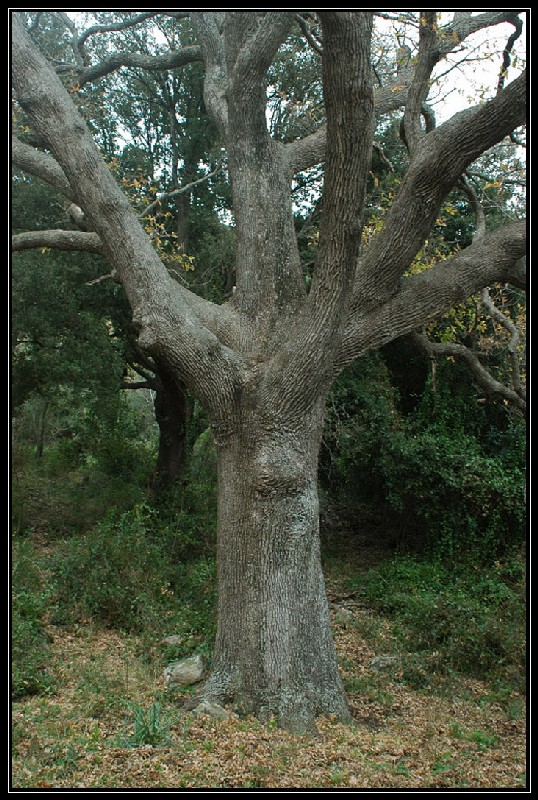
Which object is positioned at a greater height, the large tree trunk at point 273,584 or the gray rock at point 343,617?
the large tree trunk at point 273,584

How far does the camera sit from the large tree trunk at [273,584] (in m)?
4.96

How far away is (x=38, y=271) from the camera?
722cm

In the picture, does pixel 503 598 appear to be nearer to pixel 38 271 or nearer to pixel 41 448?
pixel 41 448

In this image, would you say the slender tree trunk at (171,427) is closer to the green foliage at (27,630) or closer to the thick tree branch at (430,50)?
the thick tree branch at (430,50)

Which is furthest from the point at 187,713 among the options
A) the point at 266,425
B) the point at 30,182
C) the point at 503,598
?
the point at 30,182

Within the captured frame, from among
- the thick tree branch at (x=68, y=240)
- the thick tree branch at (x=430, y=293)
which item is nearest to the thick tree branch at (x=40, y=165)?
the thick tree branch at (x=68, y=240)

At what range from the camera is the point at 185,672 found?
224 inches

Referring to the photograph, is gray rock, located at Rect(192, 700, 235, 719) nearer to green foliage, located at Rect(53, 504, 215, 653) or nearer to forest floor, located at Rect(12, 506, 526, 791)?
forest floor, located at Rect(12, 506, 526, 791)

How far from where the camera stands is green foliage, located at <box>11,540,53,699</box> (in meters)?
4.64

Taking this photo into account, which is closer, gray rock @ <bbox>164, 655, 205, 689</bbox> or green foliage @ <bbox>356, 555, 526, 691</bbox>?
gray rock @ <bbox>164, 655, 205, 689</bbox>

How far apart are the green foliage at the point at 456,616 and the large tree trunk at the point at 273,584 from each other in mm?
1513

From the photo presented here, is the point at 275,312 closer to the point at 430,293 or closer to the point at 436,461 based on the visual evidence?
the point at 430,293

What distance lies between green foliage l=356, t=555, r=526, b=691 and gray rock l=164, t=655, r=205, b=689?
1.90 metres

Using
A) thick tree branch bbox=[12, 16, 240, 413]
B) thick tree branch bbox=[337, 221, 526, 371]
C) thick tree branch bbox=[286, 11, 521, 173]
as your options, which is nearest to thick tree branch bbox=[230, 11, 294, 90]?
thick tree branch bbox=[12, 16, 240, 413]
